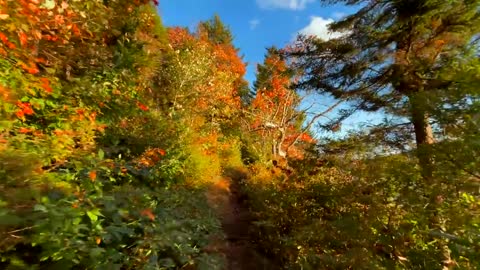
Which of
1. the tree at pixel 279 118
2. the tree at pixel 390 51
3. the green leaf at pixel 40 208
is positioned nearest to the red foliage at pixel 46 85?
the green leaf at pixel 40 208

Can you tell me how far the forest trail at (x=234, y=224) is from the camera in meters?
8.00

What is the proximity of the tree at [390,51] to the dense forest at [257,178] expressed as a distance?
31mm

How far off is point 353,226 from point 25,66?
15.2 feet

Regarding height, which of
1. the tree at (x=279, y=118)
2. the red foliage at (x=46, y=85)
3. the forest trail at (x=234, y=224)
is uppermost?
the tree at (x=279, y=118)

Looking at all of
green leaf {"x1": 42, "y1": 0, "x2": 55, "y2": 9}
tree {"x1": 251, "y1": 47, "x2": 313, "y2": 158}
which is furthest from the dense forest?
tree {"x1": 251, "y1": 47, "x2": 313, "y2": 158}

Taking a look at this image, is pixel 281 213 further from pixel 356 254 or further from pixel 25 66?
pixel 25 66

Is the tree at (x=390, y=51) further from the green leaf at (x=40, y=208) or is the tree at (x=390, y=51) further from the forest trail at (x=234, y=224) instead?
the green leaf at (x=40, y=208)

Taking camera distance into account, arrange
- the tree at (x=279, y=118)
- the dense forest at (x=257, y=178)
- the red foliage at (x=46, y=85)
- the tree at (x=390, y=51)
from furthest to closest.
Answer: the tree at (x=279, y=118), the tree at (x=390, y=51), the red foliage at (x=46, y=85), the dense forest at (x=257, y=178)

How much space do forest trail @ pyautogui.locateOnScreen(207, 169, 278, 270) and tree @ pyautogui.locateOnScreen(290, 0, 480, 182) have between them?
422cm

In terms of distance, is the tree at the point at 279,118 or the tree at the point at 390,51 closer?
the tree at the point at 390,51

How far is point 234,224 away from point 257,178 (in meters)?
1.97

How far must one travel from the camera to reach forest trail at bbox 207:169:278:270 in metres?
8.00

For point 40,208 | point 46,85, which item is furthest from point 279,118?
point 40,208

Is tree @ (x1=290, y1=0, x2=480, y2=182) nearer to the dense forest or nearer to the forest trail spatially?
the dense forest
